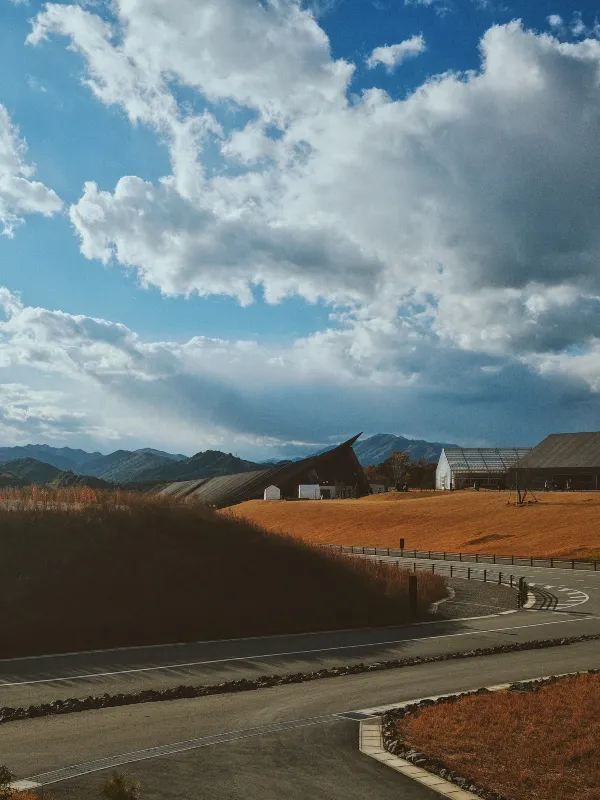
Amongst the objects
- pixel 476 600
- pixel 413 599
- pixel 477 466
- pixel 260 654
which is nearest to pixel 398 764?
pixel 260 654

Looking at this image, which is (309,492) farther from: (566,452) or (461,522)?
(461,522)

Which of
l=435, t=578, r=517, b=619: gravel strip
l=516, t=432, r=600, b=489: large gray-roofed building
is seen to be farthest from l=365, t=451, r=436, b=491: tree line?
l=435, t=578, r=517, b=619: gravel strip

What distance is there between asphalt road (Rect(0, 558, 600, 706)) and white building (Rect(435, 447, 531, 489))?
338ft

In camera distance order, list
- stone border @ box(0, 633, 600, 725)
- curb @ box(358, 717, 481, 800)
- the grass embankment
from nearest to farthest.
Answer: curb @ box(358, 717, 481, 800) → stone border @ box(0, 633, 600, 725) → the grass embankment

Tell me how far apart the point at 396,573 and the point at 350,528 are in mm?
57215

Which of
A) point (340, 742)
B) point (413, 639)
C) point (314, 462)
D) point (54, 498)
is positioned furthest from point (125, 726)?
point (314, 462)

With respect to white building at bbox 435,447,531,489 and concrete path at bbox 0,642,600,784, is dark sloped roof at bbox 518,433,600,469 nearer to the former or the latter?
white building at bbox 435,447,531,489

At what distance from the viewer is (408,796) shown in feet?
33.6

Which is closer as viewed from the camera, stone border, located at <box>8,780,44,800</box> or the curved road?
stone border, located at <box>8,780,44,800</box>

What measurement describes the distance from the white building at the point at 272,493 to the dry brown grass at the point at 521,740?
405 feet

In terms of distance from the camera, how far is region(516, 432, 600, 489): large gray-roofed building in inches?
4355

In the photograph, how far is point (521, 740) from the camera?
1238 centimetres

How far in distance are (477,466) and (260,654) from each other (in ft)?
387

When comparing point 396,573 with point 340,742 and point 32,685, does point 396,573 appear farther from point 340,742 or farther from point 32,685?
point 340,742
